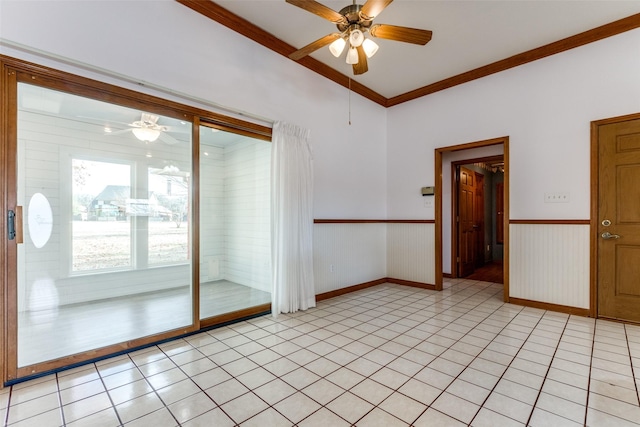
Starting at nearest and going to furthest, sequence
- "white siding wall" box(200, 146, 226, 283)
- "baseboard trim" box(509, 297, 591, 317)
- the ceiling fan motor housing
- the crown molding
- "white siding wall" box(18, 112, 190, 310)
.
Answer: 1. "white siding wall" box(18, 112, 190, 310)
2. the ceiling fan motor housing
3. the crown molding
4. "white siding wall" box(200, 146, 226, 283)
5. "baseboard trim" box(509, 297, 591, 317)

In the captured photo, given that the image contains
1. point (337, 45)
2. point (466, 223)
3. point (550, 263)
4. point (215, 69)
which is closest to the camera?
point (337, 45)

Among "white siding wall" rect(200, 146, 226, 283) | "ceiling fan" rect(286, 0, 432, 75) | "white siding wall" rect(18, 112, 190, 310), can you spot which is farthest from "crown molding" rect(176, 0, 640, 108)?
"white siding wall" rect(18, 112, 190, 310)

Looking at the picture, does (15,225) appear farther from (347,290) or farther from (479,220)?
(479,220)

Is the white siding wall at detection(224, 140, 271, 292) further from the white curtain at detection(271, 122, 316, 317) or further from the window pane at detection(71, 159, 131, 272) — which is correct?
the window pane at detection(71, 159, 131, 272)

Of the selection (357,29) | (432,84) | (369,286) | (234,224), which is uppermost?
(432,84)

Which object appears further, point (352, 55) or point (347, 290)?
point (347, 290)

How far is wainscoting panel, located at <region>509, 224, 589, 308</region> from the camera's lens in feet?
11.1

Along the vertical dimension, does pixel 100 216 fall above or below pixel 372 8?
below

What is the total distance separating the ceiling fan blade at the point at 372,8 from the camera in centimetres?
219

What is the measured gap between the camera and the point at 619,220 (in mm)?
3195

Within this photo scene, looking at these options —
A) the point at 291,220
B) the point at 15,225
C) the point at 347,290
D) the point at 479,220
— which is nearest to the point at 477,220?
the point at 479,220

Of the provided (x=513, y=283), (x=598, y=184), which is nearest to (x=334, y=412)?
(x=513, y=283)

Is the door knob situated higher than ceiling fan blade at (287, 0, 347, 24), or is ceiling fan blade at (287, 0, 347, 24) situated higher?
ceiling fan blade at (287, 0, 347, 24)

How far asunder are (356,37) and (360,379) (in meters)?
2.78
